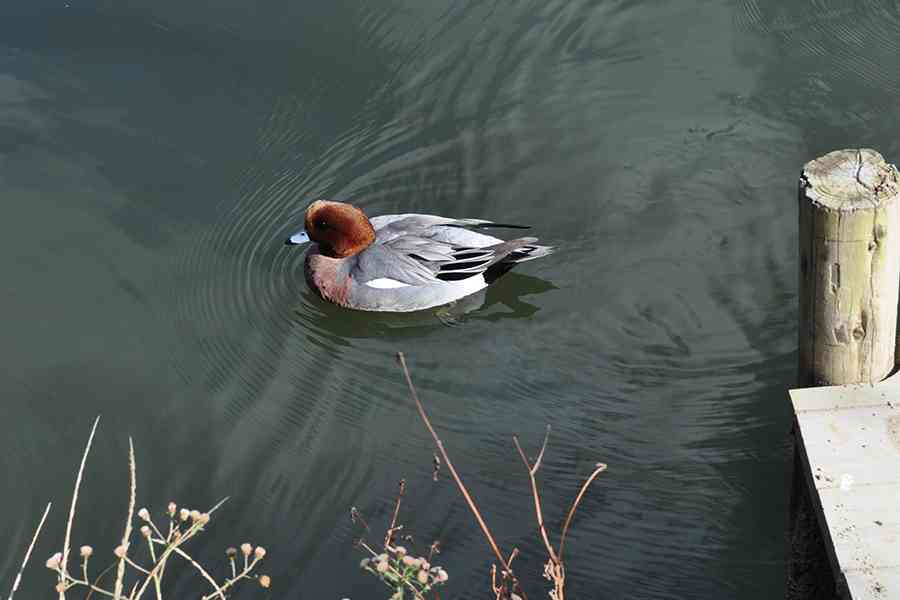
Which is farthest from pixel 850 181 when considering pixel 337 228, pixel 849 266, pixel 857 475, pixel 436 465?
pixel 337 228

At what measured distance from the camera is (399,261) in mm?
6812

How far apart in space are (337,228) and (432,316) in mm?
658

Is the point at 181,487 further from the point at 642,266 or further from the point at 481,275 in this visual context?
the point at 642,266

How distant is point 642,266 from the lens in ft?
21.4

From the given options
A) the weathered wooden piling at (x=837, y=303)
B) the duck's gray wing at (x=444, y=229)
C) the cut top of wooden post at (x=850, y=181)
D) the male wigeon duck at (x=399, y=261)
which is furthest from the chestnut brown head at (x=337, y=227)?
the cut top of wooden post at (x=850, y=181)

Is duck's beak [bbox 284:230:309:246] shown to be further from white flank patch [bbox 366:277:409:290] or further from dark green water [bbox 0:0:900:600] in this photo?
white flank patch [bbox 366:277:409:290]

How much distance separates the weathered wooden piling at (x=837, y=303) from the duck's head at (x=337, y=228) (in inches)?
108

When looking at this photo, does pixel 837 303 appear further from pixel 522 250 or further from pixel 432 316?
pixel 432 316

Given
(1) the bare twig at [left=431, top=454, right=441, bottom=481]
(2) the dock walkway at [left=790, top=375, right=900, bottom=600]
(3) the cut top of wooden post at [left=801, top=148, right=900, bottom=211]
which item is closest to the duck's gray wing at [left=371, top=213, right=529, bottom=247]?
(1) the bare twig at [left=431, top=454, right=441, bottom=481]

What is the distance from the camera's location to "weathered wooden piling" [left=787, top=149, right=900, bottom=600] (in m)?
4.21

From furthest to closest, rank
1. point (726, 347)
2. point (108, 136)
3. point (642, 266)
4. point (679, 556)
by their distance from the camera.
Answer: point (108, 136), point (642, 266), point (726, 347), point (679, 556)

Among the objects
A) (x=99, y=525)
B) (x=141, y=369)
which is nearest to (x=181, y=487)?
(x=99, y=525)

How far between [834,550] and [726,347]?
2005mm

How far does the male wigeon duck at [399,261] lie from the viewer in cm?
674
